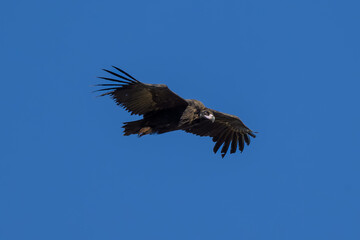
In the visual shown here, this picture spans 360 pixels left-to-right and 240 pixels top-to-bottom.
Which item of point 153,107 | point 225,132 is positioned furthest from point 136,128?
point 225,132

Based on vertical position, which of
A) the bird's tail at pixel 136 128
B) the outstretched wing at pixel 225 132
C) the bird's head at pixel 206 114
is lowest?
the bird's tail at pixel 136 128

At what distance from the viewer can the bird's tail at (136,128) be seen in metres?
13.4

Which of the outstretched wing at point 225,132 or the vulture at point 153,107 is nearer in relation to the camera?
the vulture at point 153,107

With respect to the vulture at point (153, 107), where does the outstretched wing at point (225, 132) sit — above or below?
above

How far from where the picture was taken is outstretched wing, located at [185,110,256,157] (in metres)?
15.9

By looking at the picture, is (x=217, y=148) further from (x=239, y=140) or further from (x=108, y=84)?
(x=108, y=84)

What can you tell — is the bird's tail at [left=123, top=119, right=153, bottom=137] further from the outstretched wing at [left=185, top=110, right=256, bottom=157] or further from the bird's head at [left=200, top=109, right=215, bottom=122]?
the outstretched wing at [left=185, top=110, right=256, bottom=157]

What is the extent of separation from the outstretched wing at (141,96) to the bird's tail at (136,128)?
1.14ft

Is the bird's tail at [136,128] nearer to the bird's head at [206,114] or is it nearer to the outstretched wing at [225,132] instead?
the bird's head at [206,114]

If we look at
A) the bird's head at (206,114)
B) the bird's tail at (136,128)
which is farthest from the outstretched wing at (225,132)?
the bird's tail at (136,128)

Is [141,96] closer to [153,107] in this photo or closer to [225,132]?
[153,107]

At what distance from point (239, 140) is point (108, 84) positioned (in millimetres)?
4933

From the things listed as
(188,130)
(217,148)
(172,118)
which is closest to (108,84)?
(172,118)

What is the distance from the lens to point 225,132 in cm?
1622
